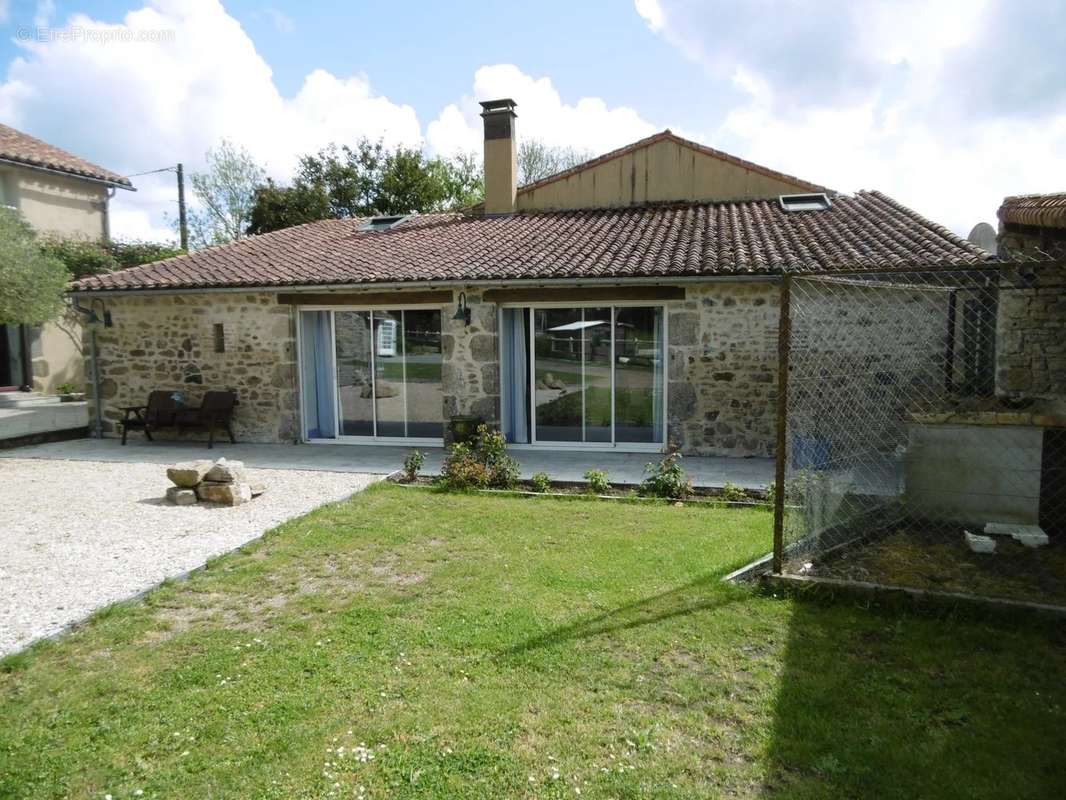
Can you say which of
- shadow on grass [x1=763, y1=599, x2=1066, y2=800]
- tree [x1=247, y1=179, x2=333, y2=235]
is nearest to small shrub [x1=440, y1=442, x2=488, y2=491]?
shadow on grass [x1=763, y1=599, x2=1066, y2=800]

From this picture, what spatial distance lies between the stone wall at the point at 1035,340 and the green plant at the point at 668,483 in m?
3.23

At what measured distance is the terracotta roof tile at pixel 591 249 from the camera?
10023mm

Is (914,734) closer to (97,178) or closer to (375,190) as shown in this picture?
(97,178)

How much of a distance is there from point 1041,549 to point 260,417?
10.8 metres

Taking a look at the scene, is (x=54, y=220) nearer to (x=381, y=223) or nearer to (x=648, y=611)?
(x=381, y=223)

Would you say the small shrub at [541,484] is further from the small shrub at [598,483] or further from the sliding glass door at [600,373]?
the sliding glass door at [600,373]

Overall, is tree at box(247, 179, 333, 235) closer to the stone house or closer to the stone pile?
the stone house

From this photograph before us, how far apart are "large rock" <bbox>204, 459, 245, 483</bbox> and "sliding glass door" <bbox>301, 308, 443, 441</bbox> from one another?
157 inches

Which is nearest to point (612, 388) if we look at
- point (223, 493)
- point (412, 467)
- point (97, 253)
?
point (412, 467)

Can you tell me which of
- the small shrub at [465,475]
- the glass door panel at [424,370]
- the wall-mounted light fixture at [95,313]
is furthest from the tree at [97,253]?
the small shrub at [465,475]

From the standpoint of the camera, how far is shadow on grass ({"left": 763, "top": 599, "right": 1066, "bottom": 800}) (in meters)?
2.96

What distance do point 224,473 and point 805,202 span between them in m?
11.2

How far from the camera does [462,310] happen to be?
11.0m

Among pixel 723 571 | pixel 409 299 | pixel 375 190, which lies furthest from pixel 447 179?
pixel 723 571
